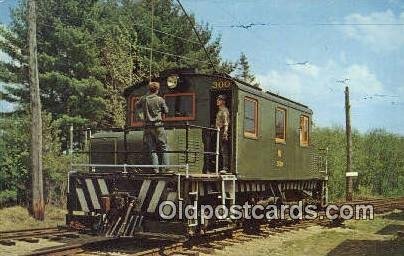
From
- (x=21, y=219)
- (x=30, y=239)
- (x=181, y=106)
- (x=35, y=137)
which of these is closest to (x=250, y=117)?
(x=181, y=106)

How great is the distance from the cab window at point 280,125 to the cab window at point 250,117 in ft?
4.36

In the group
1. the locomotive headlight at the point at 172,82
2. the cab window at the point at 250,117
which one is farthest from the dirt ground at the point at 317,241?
the locomotive headlight at the point at 172,82

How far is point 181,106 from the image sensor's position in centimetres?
1158

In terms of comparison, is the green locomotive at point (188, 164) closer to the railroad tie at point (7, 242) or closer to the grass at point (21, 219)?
the railroad tie at point (7, 242)

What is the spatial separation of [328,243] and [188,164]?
407 cm

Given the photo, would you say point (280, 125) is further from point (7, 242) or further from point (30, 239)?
point (7, 242)

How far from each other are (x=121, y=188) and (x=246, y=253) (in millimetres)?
2663

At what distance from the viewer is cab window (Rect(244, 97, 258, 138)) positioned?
37.8 feet

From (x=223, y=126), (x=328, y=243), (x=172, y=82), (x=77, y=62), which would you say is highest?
(x=77, y=62)

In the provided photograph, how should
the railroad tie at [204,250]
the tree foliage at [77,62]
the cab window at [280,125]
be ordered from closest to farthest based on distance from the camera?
1. the railroad tie at [204,250]
2. the cab window at [280,125]
3. the tree foliage at [77,62]

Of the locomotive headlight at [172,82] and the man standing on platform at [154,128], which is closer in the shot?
the man standing on platform at [154,128]

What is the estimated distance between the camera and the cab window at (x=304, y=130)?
15.0 metres

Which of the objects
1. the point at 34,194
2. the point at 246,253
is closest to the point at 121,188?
the point at 246,253

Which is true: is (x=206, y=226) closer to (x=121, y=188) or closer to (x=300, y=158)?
(x=121, y=188)
